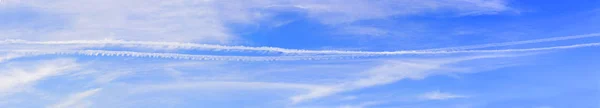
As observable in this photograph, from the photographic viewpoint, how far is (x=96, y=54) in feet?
56.1

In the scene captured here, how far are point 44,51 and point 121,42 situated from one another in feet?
4.59

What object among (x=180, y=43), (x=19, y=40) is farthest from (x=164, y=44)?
(x=19, y=40)

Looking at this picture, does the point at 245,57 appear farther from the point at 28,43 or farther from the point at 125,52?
the point at 28,43

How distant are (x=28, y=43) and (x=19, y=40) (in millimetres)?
167

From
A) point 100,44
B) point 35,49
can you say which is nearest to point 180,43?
point 100,44

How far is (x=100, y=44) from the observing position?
17281 millimetres

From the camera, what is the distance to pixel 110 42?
17281mm

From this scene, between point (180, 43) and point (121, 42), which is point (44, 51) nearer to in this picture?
point (121, 42)

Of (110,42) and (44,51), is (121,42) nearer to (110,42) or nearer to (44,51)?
(110,42)

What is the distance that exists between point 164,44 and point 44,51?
224 centimetres

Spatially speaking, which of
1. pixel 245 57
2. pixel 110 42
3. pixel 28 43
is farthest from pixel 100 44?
pixel 245 57

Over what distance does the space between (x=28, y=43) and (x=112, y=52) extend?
1514 millimetres

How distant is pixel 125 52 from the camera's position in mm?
17250

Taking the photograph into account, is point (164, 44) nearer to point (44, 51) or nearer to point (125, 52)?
point (125, 52)
